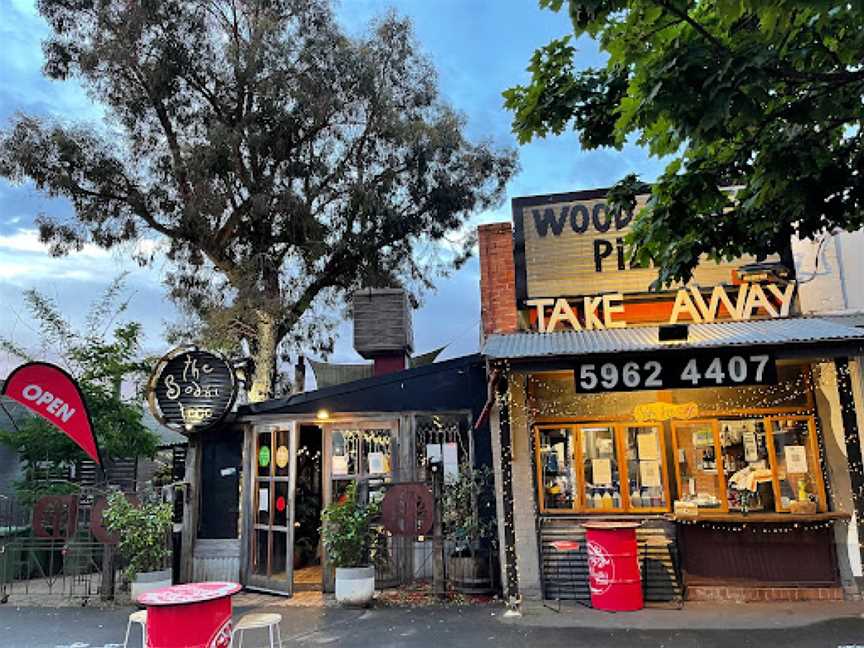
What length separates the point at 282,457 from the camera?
31.0ft

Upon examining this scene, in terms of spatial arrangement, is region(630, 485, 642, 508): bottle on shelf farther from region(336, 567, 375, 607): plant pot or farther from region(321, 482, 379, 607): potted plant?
region(336, 567, 375, 607): plant pot

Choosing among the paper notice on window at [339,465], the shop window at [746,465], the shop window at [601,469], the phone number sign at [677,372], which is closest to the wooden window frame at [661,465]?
the shop window at [601,469]

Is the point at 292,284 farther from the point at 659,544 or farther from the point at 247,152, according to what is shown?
the point at 659,544

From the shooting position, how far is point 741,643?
A: 6180 millimetres

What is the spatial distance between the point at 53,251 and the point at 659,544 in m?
16.9

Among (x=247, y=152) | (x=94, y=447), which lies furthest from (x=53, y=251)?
(x=94, y=447)

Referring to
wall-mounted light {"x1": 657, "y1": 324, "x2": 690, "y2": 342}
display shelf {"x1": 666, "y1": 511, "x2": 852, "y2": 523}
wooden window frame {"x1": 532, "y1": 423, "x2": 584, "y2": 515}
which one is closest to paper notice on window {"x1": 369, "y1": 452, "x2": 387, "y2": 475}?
wooden window frame {"x1": 532, "y1": 423, "x2": 584, "y2": 515}

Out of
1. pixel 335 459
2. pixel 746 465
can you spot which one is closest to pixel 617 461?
pixel 746 465

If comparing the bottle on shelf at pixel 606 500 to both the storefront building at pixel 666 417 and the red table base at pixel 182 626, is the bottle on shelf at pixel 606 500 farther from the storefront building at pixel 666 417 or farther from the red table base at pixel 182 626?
the red table base at pixel 182 626

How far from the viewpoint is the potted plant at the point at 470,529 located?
330 inches

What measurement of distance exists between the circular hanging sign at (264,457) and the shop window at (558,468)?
13.1ft

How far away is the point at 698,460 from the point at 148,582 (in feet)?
24.4

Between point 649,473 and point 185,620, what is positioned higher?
point 649,473

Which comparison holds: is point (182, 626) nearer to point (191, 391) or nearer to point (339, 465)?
point (339, 465)
